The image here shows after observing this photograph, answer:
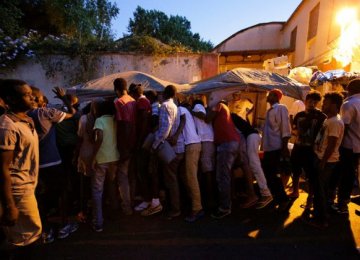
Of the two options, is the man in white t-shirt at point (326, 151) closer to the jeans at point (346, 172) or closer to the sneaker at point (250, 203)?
the jeans at point (346, 172)

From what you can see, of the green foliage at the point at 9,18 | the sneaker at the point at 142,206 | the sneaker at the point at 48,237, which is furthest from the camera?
the green foliage at the point at 9,18

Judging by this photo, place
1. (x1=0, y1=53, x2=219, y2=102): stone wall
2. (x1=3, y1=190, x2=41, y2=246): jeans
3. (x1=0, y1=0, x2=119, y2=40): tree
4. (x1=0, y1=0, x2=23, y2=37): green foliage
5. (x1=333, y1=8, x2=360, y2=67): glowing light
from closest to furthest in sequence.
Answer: (x1=3, y1=190, x2=41, y2=246): jeans → (x1=333, y1=8, x2=360, y2=67): glowing light → (x1=0, y1=53, x2=219, y2=102): stone wall → (x1=0, y1=0, x2=23, y2=37): green foliage → (x1=0, y1=0, x2=119, y2=40): tree

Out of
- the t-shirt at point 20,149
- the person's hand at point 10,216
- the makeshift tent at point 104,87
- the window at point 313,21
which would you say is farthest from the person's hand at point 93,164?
the window at point 313,21

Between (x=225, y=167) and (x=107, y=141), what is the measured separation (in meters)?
1.79

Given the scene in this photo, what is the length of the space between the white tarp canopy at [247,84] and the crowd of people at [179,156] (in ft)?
4.45

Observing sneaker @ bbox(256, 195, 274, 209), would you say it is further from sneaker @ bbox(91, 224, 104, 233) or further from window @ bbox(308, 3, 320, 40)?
window @ bbox(308, 3, 320, 40)

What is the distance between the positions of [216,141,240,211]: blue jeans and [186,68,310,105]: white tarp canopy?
5.49 feet

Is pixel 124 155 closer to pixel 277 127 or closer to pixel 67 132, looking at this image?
pixel 67 132

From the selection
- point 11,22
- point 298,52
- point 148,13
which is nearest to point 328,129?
point 11,22

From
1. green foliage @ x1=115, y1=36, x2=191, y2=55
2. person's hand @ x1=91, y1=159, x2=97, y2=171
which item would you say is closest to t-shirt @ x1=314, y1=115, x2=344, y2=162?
person's hand @ x1=91, y1=159, x2=97, y2=171

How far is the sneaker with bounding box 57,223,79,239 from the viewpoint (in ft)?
12.0

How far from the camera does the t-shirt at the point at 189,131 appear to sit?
163 inches

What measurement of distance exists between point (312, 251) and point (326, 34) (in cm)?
1130

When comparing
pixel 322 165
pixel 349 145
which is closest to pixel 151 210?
pixel 322 165
